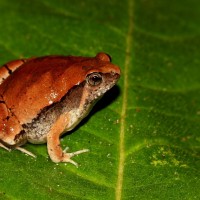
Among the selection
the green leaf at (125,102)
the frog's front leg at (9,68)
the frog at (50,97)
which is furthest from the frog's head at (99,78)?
the frog's front leg at (9,68)

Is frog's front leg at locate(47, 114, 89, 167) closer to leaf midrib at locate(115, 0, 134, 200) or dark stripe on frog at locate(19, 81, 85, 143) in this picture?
dark stripe on frog at locate(19, 81, 85, 143)

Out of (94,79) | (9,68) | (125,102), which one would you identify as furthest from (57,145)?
(9,68)

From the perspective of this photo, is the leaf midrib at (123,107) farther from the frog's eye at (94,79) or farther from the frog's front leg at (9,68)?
the frog's front leg at (9,68)

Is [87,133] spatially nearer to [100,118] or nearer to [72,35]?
[100,118]

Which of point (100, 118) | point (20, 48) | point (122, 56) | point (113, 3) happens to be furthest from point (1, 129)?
point (113, 3)

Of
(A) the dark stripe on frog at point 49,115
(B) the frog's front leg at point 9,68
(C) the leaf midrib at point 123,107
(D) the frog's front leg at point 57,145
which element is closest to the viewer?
(C) the leaf midrib at point 123,107

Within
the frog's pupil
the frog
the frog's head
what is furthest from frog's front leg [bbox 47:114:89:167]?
the frog's pupil

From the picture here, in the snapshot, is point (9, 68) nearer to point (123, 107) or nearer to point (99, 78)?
point (99, 78)
